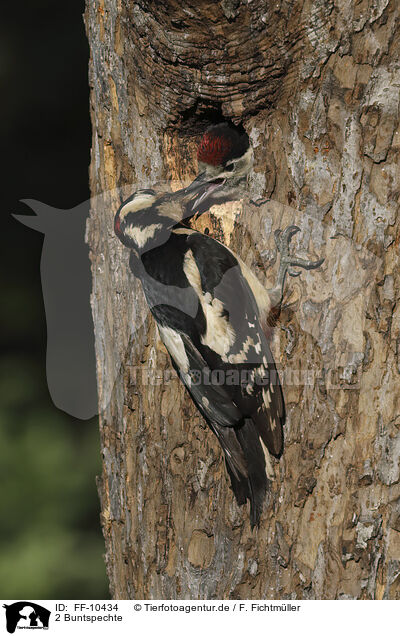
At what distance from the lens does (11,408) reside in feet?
6.42

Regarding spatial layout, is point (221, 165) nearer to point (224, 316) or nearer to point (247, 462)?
point (224, 316)

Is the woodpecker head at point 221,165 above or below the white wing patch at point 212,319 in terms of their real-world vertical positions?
above

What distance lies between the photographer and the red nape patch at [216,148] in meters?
1.01

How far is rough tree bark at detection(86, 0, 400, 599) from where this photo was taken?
37.0 inches

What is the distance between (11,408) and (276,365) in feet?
3.99
